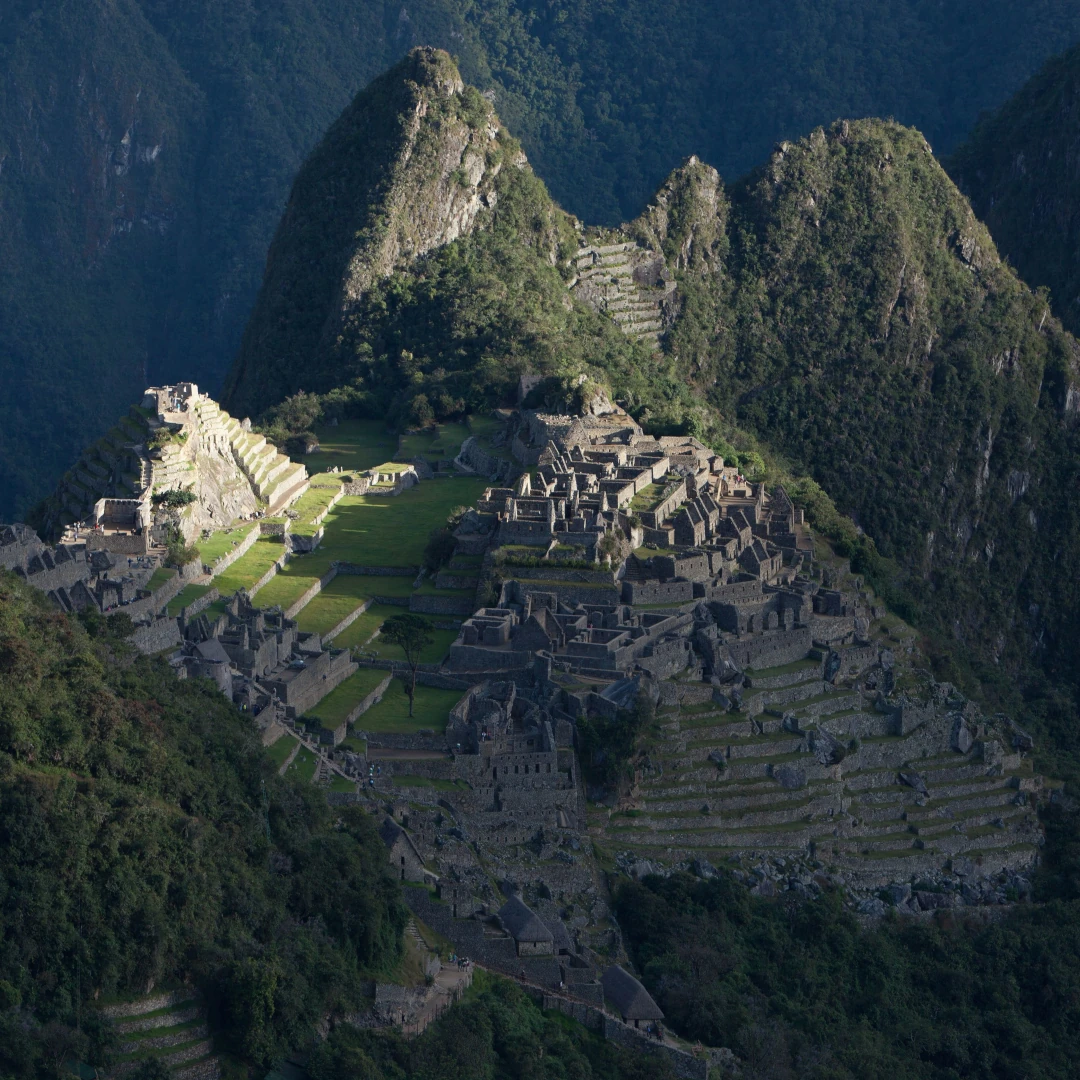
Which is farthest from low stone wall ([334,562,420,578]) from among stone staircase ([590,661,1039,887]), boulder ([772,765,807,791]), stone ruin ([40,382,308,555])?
boulder ([772,765,807,791])

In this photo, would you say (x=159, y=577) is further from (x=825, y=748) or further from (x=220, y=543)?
(x=825, y=748)

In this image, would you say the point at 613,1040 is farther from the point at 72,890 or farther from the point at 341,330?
the point at 341,330

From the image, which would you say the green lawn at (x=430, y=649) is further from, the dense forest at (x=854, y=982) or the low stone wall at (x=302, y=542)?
the dense forest at (x=854, y=982)

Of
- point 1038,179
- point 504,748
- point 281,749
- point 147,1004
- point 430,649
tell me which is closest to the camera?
point 147,1004

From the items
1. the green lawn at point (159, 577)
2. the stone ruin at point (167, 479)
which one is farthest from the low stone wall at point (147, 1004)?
the stone ruin at point (167, 479)

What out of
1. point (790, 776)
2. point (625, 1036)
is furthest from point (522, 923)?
point (790, 776)

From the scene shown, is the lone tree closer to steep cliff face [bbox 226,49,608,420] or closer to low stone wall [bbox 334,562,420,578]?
low stone wall [bbox 334,562,420,578]

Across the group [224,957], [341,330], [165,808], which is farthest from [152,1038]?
[341,330]
